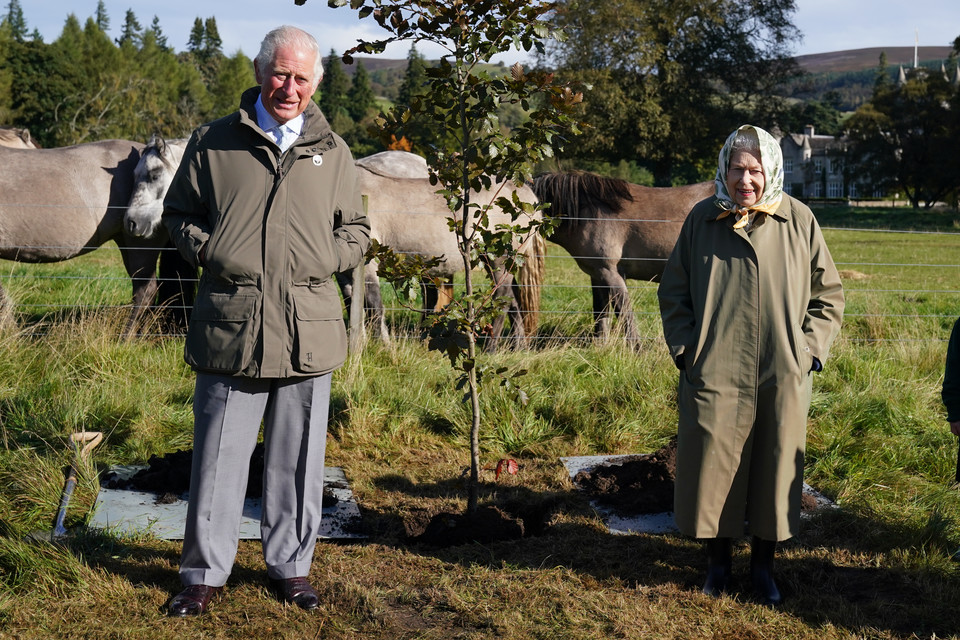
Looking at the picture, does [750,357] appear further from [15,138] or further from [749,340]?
[15,138]

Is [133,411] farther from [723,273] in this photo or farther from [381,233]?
[723,273]

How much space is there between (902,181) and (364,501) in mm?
49168

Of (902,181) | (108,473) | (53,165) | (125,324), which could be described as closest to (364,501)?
(108,473)

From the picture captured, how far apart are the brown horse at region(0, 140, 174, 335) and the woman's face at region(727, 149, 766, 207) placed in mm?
5384

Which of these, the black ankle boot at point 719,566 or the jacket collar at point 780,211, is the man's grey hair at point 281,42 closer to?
the jacket collar at point 780,211

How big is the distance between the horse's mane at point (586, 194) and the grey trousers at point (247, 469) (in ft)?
16.5

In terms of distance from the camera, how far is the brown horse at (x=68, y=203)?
744 cm

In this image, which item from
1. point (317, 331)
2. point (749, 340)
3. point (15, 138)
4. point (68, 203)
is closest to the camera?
point (317, 331)

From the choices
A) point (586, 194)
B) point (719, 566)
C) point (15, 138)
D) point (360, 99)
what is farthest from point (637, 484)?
point (360, 99)

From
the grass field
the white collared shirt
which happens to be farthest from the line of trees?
the white collared shirt

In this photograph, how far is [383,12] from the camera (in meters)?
3.87

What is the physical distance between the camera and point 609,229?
8070 mm

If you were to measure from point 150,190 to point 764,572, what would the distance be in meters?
5.74

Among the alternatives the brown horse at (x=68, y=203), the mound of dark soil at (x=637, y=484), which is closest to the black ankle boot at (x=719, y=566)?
the mound of dark soil at (x=637, y=484)
